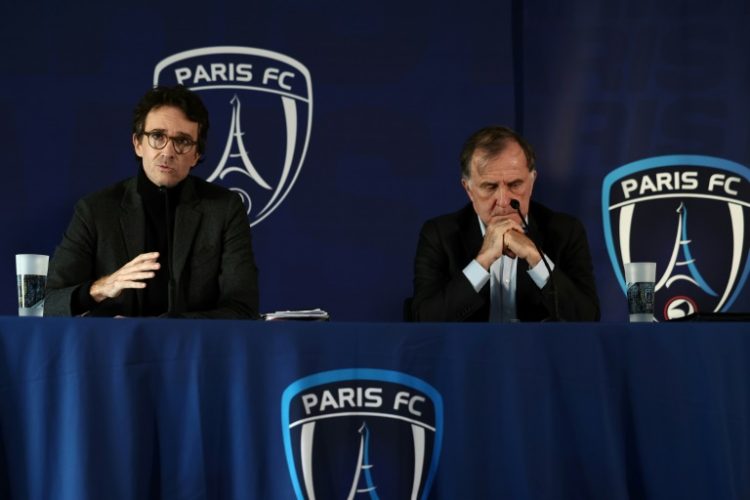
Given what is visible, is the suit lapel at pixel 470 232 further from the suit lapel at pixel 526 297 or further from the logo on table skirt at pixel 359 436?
the logo on table skirt at pixel 359 436

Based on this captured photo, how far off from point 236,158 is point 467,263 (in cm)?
108

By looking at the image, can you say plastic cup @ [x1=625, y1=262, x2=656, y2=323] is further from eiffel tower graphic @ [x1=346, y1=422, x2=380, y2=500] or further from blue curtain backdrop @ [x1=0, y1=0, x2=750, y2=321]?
blue curtain backdrop @ [x1=0, y1=0, x2=750, y2=321]

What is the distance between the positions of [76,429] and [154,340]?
0.21 meters

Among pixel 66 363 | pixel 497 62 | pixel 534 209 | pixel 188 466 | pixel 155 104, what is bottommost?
pixel 188 466

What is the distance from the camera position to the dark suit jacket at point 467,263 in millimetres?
2873

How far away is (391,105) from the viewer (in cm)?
374

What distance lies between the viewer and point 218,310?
2.73 m

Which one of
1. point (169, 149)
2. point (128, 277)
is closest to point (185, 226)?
point (169, 149)

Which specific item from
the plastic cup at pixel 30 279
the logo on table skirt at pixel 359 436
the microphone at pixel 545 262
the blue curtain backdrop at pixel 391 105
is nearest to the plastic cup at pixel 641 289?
the microphone at pixel 545 262

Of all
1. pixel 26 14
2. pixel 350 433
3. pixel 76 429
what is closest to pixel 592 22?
pixel 26 14

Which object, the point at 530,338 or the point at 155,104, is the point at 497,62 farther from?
the point at 530,338

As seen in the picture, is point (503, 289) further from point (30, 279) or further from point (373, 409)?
point (30, 279)

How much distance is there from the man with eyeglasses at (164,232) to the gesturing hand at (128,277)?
0.23 metres

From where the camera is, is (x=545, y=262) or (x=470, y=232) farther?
(x=470, y=232)
